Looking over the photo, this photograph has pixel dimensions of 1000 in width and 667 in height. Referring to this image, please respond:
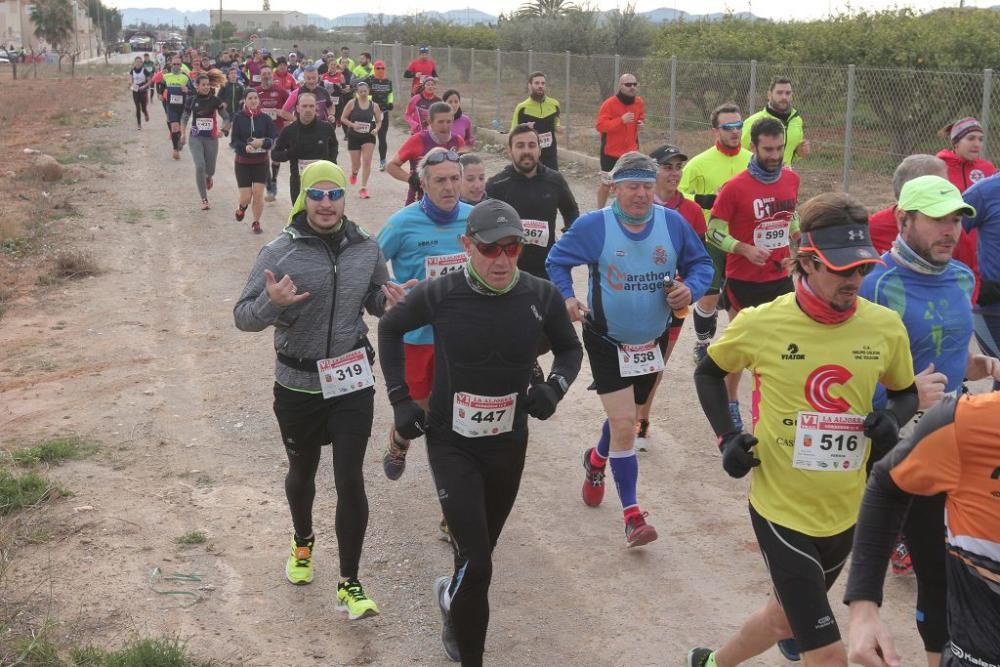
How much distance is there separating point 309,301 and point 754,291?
3.71 m

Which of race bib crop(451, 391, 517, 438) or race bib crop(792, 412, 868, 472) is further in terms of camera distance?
race bib crop(451, 391, 517, 438)

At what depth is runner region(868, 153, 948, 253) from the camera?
595 centimetres

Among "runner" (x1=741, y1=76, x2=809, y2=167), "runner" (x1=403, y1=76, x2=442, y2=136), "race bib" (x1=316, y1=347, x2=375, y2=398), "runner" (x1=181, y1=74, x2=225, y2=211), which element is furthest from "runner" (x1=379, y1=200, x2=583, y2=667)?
"runner" (x1=181, y1=74, x2=225, y2=211)

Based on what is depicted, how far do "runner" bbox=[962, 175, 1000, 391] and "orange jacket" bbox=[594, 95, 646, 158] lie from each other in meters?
9.43

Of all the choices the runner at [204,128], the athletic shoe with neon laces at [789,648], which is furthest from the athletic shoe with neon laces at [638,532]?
the runner at [204,128]

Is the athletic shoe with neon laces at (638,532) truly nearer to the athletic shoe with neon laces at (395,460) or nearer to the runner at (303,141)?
the athletic shoe with neon laces at (395,460)

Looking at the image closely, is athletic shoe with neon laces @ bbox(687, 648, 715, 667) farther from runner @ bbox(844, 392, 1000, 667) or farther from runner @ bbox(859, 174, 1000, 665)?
runner @ bbox(844, 392, 1000, 667)

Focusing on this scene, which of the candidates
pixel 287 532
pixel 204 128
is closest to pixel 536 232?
pixel 287 532

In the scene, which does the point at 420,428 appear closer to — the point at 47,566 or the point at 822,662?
the point at 822,662

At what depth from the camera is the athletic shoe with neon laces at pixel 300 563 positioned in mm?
6082

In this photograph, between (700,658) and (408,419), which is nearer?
(700,658)

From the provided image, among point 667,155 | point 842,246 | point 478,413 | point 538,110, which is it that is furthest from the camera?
point 538,110

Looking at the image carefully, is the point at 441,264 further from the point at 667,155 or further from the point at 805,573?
the point at 805,573

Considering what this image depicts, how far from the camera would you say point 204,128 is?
1808cm
